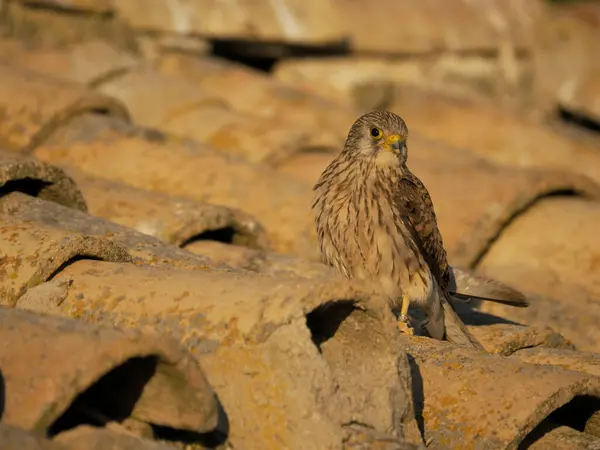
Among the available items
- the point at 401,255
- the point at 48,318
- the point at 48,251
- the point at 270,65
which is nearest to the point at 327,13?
the point at 270,65

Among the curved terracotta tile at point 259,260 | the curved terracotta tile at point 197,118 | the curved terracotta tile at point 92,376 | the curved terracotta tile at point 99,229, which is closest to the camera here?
the curved terracotta tile at point 92,376

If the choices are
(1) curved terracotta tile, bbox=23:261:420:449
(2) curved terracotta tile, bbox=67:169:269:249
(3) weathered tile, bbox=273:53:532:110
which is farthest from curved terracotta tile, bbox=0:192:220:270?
(3) weathered tile, bbox=273:53:532:110

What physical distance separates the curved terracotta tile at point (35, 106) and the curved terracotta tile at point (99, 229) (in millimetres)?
1697

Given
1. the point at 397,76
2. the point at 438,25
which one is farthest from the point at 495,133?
the point at 438,25

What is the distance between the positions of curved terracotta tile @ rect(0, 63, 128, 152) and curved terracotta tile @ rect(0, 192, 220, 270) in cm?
170

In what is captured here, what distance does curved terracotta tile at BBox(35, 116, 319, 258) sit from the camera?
5547 millimetres

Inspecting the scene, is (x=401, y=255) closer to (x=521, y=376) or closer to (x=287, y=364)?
(x=521, y=376)

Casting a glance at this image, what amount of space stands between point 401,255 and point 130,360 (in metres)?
2.15

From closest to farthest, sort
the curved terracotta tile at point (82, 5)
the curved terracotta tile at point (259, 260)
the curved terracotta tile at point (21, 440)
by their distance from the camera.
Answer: the curved terracotta tile at point (21, 440) → the curved terracotta tile at point (259, 260) → the curved terracotta tile at point (82, 5)

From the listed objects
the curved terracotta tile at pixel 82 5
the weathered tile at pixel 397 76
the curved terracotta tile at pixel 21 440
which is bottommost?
the weathered tile at pixel 397 76

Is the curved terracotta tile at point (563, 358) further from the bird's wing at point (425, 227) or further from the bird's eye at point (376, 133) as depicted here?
the bird's eye at point (376, 133)

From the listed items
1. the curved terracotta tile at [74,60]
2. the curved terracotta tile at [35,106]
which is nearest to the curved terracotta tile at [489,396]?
the curved terracotta tile at [35,106]

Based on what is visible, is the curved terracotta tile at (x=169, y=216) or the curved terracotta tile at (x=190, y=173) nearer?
the curved terracotta tile at (x=169, y=216)

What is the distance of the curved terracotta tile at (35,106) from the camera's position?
5.85 m
